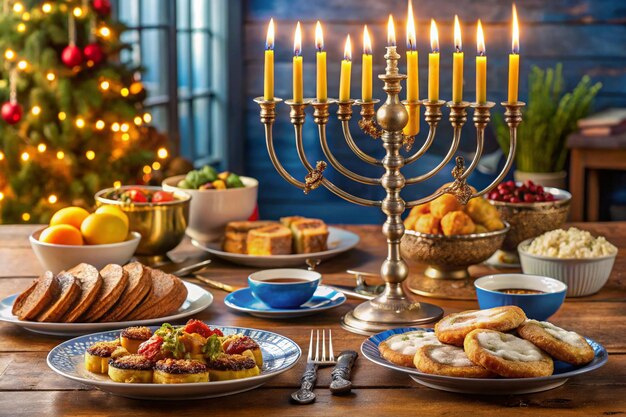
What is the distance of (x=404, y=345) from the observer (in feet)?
4.93

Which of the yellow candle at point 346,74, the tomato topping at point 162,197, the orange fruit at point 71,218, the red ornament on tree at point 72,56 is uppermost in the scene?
the red ornament on tree at point 72,56

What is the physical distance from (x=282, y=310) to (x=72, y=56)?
2.29 metres

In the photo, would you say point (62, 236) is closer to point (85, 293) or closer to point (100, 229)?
point (100, 229)

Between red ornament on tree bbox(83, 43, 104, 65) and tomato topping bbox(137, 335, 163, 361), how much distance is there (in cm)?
261

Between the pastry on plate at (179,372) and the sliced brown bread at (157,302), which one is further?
the sliced brown bread at (157,302)

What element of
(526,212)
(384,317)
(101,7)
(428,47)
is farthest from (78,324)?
(428,47)

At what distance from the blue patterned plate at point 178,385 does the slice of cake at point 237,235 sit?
676mm

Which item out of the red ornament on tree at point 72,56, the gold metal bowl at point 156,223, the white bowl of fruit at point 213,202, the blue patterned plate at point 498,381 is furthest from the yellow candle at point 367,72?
the red ornament on tree at point 72,56

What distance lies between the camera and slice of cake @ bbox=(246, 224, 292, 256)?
226cm

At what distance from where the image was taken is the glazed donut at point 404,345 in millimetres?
1460

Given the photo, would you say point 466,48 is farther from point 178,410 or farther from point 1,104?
point 178,410

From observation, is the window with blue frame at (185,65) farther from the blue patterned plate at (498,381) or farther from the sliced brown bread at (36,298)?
the blue patterned plate at (498,381)

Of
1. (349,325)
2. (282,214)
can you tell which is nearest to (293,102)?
(349,325)

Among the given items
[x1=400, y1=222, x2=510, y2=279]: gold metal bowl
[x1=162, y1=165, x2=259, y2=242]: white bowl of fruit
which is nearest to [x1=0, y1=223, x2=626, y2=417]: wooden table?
[x1=400, y1=222, x2=510, y2=279]: gold metal bowl
